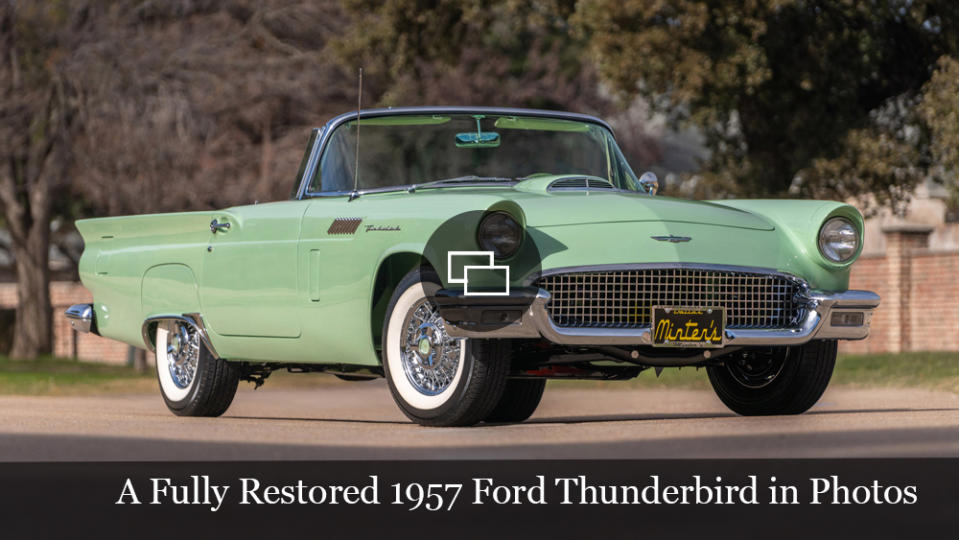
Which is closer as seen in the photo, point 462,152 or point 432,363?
point 432,363

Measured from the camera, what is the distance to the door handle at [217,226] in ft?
29.0

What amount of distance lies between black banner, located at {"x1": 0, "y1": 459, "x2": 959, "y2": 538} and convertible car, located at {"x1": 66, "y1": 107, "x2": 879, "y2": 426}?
1.15 meters

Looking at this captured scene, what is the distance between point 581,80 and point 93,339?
12.1 m

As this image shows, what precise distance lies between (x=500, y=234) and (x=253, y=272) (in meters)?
1.94

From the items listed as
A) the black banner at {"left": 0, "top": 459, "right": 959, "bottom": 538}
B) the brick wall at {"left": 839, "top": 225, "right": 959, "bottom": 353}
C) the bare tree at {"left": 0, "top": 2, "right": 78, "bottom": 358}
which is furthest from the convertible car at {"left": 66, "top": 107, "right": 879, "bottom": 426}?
the bare tree at {"left": 0, "top": 2, "right": 78, "bottom": 358}

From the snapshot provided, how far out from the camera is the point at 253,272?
842 centimetres

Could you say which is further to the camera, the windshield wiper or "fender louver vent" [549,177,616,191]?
the windshield wiper

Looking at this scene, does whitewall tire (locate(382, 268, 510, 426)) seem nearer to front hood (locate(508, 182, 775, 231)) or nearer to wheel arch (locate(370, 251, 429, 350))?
wheel arch (locate(370, 251, 429, 350))

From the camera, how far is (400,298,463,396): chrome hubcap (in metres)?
7.26

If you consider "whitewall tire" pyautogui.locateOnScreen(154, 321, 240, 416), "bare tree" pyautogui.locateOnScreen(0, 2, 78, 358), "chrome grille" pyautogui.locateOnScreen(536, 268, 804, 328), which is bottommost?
"whitewall tire" pyautogui.locateOnScreen(154, 321, 240, 416)

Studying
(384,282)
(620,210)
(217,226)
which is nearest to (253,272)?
(217,226)

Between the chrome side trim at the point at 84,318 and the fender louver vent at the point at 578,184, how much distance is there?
12.2 ft

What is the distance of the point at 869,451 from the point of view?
22.6ft

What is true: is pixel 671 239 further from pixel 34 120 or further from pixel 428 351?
pixel 34 120
